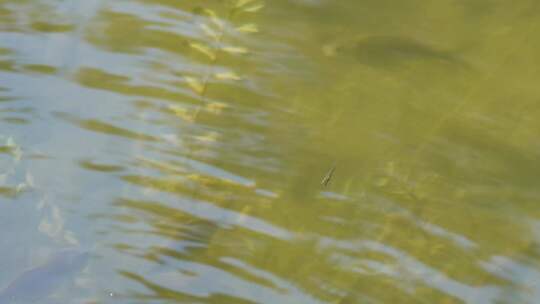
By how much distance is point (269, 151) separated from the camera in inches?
169

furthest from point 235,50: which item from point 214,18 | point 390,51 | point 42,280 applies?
point 42,280

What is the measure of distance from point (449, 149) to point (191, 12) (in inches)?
70.2

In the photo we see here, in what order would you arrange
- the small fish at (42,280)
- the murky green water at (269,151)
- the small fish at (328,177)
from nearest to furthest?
the small fish at (42,280)
the murky green water at (269,151)
the small fish at (328,177)

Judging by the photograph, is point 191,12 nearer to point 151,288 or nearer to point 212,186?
point 212,186

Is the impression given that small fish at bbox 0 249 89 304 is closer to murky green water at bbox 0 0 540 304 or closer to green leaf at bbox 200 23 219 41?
murky green water at bbox 0 0 540 304

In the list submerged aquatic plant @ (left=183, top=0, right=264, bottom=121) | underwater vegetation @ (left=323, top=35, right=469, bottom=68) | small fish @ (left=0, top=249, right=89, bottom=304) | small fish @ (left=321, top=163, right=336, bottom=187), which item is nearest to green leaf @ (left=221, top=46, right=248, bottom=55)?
submerged aquatic plant @ (left=183, top=0, right=264, bottom=121)

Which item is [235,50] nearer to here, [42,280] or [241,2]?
[241,2]

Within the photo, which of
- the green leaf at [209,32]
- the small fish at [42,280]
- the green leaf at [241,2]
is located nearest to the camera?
the small fish at [42,280]

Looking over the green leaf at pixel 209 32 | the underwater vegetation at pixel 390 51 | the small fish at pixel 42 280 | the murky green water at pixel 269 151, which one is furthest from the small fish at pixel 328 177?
the small fish at pixel 42 280

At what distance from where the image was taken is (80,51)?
4.77 meters

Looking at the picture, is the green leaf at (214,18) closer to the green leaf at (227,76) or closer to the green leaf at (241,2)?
the green leaf at (241,2)

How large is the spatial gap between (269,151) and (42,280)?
52.3 inches

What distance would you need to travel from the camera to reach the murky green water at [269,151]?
3.77 metres

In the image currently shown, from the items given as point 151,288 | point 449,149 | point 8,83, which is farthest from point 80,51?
point 449,149
